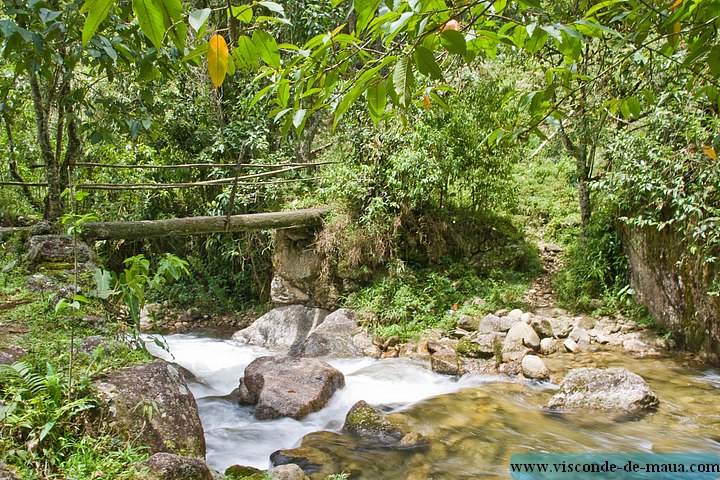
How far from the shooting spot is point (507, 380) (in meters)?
A: 5.14

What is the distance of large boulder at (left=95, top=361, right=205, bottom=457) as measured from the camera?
2615mm

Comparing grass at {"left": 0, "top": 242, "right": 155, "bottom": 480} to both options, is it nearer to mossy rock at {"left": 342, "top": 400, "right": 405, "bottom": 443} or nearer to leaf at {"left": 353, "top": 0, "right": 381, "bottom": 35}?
mossy rock at {"left": 342, "top": 400, "right": 405, "bottom": 443}

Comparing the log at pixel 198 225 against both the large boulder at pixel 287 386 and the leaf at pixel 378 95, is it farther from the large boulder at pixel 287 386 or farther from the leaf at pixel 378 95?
the leaf at pixel 378 95

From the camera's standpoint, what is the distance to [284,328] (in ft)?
24.3

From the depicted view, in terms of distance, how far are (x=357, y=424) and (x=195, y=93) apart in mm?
7244

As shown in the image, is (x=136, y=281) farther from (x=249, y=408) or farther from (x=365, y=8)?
(x=365, y=8)

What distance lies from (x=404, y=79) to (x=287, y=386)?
3987 mm

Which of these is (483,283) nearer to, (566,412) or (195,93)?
(566,412)

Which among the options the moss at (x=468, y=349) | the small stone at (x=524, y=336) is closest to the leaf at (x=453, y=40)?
the moss at (x=468, y=349)

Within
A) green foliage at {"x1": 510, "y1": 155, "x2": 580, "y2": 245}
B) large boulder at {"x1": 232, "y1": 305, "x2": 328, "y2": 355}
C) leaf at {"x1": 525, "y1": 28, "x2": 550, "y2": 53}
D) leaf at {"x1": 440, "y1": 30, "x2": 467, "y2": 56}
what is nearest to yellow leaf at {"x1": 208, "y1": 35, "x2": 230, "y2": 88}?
leaf at {"x1": 440, "y1": 30, "x2": 467, "y2": 56}

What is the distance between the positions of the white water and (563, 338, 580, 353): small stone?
1.13 metres

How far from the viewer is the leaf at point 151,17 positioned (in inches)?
33.2

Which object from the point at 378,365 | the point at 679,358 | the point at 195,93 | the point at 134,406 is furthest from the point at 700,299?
the point at 195,93

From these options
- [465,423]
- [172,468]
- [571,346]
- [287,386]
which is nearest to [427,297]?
[571,346]
